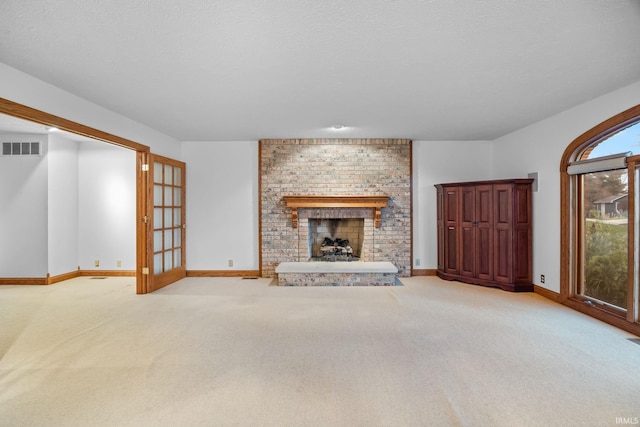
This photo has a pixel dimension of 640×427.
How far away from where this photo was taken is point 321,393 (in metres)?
2.22

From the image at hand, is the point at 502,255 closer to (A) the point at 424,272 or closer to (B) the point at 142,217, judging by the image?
(A) the point at 424,272

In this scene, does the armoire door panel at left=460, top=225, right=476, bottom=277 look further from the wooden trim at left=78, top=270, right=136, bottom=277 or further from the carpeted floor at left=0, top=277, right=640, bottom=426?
the wooden trim at left=78, top=270, right=136, bottom=277

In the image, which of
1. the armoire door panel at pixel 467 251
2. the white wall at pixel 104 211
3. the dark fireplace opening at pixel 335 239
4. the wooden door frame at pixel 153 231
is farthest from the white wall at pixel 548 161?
the white wall at pixel 104 211

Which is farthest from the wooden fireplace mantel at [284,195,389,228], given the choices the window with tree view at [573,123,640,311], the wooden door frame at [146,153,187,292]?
the window with tree view at [573,123,640,311]

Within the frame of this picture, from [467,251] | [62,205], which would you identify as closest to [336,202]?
[467,251]

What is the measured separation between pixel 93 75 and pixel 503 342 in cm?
459

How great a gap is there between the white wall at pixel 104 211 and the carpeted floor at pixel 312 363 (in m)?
1.71

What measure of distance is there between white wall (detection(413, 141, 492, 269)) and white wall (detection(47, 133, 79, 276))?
6288mm

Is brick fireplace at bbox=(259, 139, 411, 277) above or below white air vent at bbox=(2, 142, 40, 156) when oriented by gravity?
below

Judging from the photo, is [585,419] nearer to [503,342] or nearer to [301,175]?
[503,342]

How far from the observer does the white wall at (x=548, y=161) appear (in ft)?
12.9

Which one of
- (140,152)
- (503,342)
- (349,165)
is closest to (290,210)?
(349,165)

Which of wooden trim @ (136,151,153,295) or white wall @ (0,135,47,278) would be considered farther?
white wall @ (0,135,47,278)

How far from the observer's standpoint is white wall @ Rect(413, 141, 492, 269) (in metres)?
5.99
